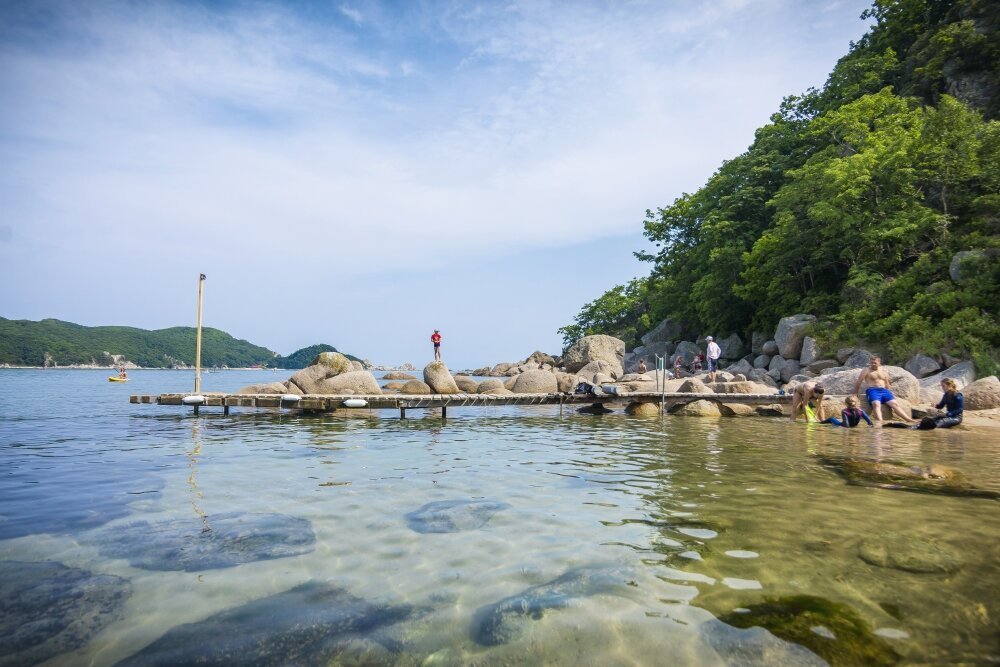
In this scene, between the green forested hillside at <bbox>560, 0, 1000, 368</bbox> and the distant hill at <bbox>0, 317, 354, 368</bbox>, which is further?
the distant hill at <bbox>0, 317, 354, 368</bbox>

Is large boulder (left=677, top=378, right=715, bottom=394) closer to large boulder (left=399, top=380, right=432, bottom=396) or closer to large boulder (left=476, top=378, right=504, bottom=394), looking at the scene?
large boulder (left=476, top=378, right=504, bottom=394)

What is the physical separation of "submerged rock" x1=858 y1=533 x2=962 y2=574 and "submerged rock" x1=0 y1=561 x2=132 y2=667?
560 cm

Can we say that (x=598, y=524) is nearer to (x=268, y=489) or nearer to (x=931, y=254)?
(x=268, y=489)

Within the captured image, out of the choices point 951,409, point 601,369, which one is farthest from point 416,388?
point 951,409

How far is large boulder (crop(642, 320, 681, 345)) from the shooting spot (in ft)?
138

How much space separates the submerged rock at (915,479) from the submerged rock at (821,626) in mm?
4419

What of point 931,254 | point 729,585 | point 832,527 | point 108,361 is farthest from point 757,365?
point 108,361

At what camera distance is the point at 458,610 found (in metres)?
3.62

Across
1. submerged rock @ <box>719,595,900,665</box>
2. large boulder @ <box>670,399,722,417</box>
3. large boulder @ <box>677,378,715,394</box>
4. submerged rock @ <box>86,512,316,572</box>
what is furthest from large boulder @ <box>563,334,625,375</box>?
submerged rock @ <box>719,595,900,665</box>

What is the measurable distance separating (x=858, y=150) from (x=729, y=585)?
3252 cm

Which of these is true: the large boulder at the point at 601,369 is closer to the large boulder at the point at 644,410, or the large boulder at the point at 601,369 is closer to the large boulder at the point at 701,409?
the large boulder at the point at 644,410

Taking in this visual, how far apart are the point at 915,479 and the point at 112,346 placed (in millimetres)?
152851

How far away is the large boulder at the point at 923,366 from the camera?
19344 millimetres

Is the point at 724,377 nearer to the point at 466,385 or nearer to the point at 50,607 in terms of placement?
the point at 466,385
